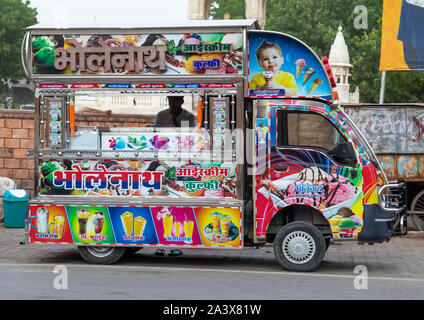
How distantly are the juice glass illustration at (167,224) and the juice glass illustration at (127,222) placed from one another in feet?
1.48

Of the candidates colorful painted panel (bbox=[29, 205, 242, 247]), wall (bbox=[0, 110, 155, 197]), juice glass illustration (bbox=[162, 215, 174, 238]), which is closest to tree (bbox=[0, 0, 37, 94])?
wall (bbox=[0, 110, 155, 197])

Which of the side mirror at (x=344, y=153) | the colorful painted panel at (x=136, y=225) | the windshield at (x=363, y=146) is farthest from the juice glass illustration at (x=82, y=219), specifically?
the windshield at (x=363, y=146)

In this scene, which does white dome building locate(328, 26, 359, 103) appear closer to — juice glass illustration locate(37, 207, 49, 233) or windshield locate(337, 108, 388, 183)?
windshield locate(337, 108, 388, 183)

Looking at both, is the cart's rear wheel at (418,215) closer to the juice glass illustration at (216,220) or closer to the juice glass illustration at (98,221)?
the juice glass illustration at (216,220)

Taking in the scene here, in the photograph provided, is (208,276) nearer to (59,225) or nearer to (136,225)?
(136,225)

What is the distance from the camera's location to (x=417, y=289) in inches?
376

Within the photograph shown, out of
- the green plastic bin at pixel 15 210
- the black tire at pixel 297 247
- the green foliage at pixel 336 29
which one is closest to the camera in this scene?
the black tire at pixel 297 247

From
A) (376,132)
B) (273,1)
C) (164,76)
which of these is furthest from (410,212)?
(273,1)

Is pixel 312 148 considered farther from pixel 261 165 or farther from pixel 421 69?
pixel 421 69

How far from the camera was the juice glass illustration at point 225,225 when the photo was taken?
10.8 m

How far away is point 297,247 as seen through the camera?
35.2 ft

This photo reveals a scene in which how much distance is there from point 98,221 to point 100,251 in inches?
19.2

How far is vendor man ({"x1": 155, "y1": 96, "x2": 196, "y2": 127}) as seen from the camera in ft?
36.8

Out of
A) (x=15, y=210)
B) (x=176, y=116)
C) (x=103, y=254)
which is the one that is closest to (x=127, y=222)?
(x=103, y=254)
